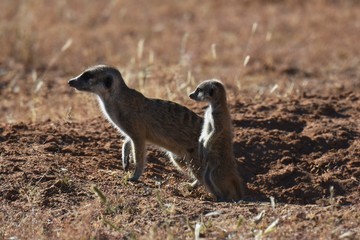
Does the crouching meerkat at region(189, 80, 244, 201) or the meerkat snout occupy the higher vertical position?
the meerkat snout

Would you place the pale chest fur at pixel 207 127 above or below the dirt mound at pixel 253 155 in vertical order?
above

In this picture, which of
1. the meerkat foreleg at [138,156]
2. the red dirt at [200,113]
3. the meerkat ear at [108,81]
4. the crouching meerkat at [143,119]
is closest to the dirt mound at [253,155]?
the red dirt at [200,113]

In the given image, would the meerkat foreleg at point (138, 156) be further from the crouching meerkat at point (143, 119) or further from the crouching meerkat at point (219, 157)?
the crouching meerkat at point (219, 157)

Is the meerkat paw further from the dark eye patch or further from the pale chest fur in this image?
the dark eye patch

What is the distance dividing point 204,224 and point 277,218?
54cm

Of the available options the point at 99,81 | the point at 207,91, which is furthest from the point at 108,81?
the point at 207,91

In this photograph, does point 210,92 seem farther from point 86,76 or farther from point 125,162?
point 86,76

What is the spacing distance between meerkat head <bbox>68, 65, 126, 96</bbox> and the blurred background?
179cm

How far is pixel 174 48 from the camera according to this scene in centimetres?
1480

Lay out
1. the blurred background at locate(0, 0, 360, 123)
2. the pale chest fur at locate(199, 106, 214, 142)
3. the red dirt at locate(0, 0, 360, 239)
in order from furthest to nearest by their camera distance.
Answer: the blurred background at locate(0, 0, 360, 123) → the pale chest fur at locate(199, 106, 214, 142) → the red dirt at locate(0, 0, 360, 239)

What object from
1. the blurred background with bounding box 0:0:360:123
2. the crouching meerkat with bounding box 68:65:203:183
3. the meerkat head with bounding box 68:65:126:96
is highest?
the meerkat head with bounding box 68:65:126:96

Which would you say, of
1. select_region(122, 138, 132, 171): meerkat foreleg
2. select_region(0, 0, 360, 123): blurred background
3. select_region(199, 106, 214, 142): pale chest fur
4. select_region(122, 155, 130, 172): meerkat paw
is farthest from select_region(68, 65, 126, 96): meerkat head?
select_region(0, 0, 360, 123): blurred background

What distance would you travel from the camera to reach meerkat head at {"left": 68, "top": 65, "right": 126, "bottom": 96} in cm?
755

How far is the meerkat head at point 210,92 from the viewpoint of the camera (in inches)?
291
